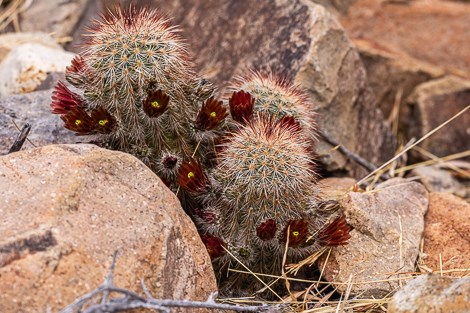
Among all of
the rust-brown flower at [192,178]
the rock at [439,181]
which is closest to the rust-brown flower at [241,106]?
the rust-brown flower at [192,178]

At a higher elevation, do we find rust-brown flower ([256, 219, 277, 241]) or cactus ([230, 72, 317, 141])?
cactus ([230, 72, 317, 141])

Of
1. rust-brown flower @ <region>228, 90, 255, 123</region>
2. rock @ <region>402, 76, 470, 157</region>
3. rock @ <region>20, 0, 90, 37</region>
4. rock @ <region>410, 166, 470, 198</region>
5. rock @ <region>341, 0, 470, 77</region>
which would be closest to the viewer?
rust-brown flower @ <region>228, 90, 255, 123</region>

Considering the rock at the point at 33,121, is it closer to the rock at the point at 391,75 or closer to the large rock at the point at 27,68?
the large rock at the point at 27,68

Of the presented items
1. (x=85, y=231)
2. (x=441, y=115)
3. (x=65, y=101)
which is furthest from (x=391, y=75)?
(x=85, y=231)

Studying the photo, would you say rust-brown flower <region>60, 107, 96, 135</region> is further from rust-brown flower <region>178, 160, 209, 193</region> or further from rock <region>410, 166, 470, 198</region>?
rock <region>410, 166, 470, 198</region>

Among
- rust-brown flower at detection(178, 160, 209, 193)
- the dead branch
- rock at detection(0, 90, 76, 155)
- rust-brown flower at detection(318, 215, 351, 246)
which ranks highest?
rock at detection(0, 90, 76, 155)

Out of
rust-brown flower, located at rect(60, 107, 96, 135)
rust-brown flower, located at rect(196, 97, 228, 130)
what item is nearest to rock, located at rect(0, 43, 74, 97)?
rust-brown flower, located at rect(60, 107, 96, 135)

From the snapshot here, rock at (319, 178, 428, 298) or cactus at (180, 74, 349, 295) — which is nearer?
cactus at (180, 74, 349, 295)
